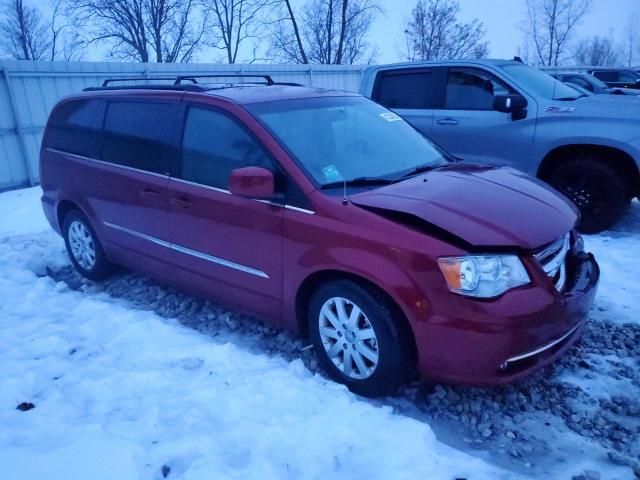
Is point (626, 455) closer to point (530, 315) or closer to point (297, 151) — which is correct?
point (530, 315)

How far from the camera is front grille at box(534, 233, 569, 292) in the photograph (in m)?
2.83

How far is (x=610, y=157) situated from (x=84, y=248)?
546cm

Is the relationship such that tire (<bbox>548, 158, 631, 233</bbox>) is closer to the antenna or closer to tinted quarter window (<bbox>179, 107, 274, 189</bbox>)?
the antenna

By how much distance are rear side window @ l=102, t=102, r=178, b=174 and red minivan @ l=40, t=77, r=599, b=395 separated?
2 cm

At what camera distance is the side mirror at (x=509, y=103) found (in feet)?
18.6

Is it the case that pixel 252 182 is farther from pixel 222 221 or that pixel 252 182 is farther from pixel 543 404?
pixel 543 404

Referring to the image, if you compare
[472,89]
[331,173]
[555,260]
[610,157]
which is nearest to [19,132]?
[472,89]

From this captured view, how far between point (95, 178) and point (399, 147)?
8.64 feet

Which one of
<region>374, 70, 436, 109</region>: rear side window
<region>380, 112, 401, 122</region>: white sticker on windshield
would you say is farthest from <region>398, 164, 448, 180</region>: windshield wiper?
<region>374, 70, 436, 109</region>: rear side window

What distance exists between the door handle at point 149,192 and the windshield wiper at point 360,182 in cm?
149

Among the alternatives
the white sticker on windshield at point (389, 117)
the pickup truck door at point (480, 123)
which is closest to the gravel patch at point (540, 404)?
the white sticker on windshield at point (389, 117)

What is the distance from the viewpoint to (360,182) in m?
3.25

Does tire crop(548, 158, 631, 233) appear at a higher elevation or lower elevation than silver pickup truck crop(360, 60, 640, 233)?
lower

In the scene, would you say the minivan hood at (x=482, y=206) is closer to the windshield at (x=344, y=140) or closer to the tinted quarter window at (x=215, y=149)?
the windshield at (x=344, y=140)
